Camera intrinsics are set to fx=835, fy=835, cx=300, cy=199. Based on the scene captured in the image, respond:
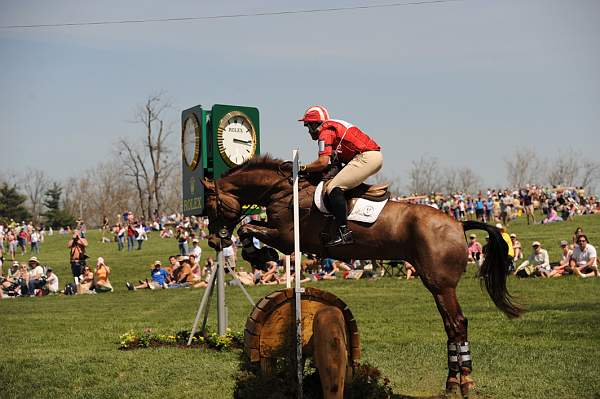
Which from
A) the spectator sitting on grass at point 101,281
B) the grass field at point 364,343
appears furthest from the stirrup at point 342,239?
the spectator sitting on grass at point 101,281

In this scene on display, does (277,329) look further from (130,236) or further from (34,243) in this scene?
(34,243)

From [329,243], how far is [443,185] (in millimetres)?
98009

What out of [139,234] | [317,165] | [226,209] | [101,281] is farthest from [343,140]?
[139,234]

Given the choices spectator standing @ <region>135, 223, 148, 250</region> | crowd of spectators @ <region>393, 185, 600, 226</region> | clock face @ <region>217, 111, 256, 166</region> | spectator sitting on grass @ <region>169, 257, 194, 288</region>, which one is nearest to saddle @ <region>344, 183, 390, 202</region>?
clock face @ <region>217, 111, 256, 166</region>

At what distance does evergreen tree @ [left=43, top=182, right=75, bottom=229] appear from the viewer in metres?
82.6

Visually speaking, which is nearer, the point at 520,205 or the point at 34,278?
the point at 34,278

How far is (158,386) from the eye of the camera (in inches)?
427

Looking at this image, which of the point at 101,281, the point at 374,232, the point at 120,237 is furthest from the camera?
the point at 120,237

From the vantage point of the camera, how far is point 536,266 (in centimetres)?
2469

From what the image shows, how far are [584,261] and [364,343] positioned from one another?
11.3 m

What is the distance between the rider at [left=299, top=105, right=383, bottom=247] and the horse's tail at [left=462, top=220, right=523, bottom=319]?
159cm

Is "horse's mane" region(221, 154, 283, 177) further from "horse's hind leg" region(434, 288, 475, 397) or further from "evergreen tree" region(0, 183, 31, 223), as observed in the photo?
"evergreen tree" region(0, 183, 31, 223)

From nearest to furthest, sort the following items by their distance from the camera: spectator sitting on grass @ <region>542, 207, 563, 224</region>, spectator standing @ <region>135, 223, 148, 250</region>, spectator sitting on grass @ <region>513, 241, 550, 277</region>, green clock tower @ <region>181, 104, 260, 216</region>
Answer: green clock tower @ <region>181, 104, 260, 216</region>
spectator sitting on grass @ <region>513, 241, 550, 277</region>
spectator sitting on grass @ <region>542, 207, 563, 224</region>
spectator standing @ <region>135, 223, 148, 250</region>

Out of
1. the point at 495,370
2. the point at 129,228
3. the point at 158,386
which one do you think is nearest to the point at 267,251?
the point at 158,386
